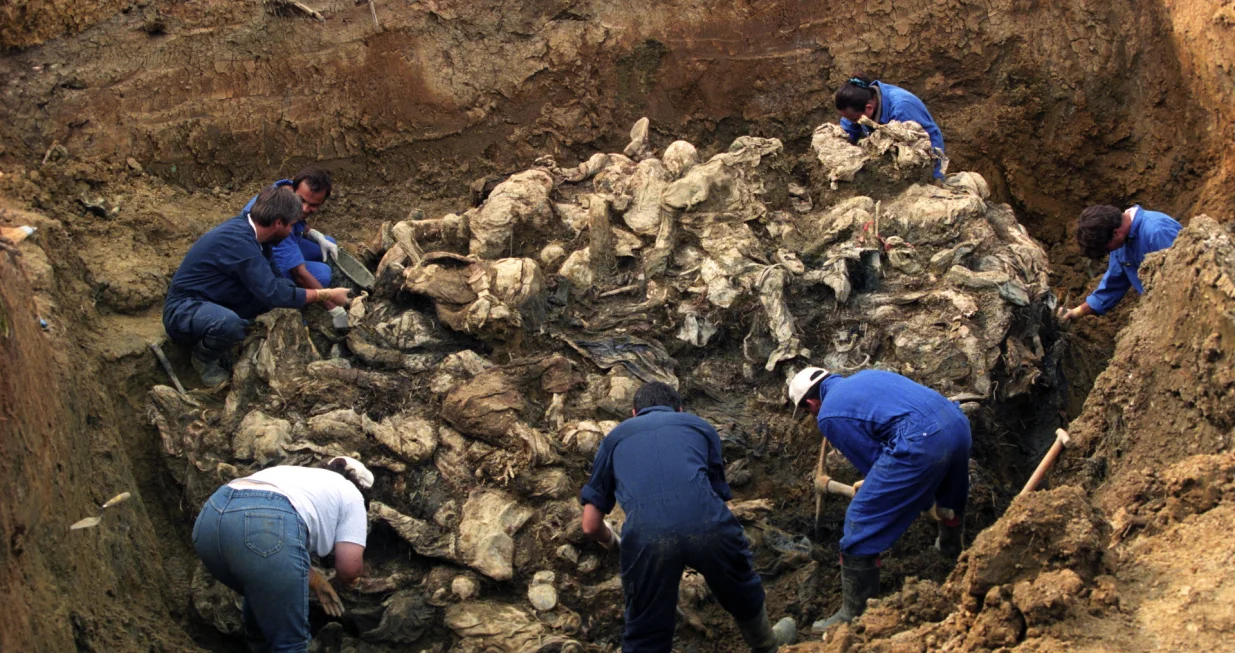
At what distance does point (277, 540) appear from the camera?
3.99 metres

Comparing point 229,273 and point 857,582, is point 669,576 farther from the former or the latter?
point 229,273

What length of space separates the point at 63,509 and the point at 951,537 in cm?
406

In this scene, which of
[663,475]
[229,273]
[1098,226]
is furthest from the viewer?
[229,273]

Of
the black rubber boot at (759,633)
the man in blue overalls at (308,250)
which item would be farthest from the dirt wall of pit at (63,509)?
the black rubber boot at (759,633)

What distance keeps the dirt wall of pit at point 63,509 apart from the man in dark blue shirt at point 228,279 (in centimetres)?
54

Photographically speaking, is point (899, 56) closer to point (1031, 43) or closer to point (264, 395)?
point (1031, 43)

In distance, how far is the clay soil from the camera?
3.76 m

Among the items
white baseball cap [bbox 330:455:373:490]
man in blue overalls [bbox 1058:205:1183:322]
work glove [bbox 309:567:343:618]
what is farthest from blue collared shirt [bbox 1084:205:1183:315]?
work glove [bbox 309:567:343:618]

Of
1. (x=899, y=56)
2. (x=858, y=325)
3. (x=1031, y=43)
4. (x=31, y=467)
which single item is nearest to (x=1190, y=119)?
(x=1031, y=43)

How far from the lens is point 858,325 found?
232 inches

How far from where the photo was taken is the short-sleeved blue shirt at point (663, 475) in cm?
401

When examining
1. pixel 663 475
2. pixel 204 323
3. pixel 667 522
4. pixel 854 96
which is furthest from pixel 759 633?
pixel 854 96

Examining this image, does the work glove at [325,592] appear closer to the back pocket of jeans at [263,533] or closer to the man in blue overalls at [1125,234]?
the back pocket of jeans at [263,533]

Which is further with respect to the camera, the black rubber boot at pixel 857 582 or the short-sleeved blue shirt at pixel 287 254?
the short-sleeved blue shirt at pixel 287 254
